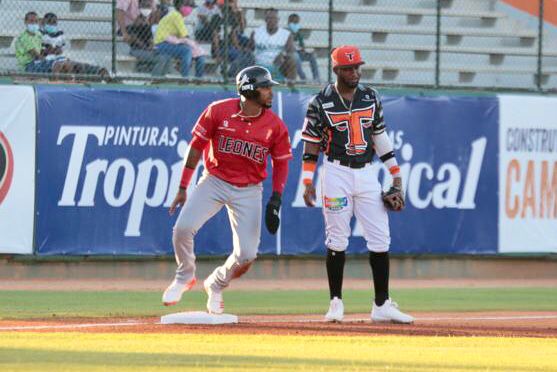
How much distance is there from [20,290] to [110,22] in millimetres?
4398

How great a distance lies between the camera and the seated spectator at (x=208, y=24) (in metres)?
19.0

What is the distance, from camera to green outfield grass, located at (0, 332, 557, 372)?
27.5ft

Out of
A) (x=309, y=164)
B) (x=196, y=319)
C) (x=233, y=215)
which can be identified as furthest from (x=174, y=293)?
(x=309, y=164)

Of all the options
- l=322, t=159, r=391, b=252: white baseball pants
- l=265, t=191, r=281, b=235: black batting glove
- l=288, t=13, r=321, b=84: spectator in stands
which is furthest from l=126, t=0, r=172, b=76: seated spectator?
l=265, t=191, r=281, b=235: black batting glove

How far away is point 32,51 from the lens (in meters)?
17.8

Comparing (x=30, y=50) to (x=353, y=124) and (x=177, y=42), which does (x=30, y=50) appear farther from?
(x=353, y=124)

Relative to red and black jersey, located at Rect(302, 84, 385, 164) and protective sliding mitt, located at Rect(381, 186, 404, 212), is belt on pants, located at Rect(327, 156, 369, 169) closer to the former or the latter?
red and black jersey, located at Rect(302, 84, 385, 164)

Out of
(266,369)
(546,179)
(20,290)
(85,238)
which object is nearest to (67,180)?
(85,238)

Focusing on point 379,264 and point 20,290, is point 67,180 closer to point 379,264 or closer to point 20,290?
point 20,290

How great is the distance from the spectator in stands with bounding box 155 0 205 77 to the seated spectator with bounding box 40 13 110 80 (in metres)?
1.02

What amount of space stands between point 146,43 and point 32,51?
1648 mm

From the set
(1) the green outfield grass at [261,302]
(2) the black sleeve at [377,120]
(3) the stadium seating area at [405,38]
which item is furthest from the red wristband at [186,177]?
(3) the stadium seating area at [405,38]

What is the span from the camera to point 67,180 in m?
17.3

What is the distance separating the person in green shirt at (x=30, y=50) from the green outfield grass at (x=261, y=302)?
12.1 feet
